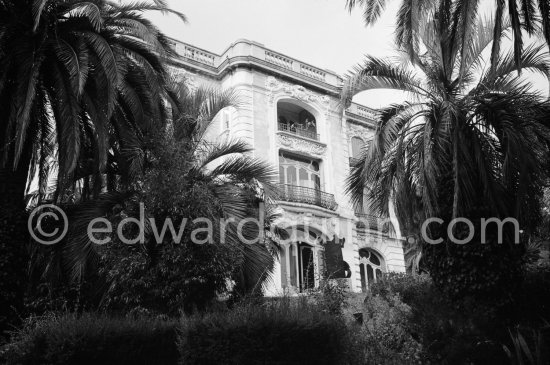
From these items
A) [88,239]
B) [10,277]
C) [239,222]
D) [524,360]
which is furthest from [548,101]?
[10,277]

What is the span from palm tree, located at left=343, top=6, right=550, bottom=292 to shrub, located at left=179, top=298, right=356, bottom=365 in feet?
11.7

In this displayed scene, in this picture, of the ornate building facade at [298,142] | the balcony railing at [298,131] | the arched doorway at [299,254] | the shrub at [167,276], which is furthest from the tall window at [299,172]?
the shrub at [167,276]

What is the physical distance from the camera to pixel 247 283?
41.5 feet

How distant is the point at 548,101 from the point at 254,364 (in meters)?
7.85

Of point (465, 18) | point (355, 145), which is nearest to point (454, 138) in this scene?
point (465, 18)

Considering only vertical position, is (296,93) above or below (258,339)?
above

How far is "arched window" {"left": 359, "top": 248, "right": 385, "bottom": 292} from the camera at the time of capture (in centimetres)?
2644

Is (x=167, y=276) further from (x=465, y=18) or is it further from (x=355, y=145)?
(x=355, y=145)

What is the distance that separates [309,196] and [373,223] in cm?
512

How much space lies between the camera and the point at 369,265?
2678 cm

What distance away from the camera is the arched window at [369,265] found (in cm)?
2644

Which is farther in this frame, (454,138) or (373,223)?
(373,223)

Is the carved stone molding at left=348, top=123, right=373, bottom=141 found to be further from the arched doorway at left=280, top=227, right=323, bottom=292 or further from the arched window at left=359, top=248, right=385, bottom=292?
the arched doorway at left=280, top=227, right=323, bottom=292

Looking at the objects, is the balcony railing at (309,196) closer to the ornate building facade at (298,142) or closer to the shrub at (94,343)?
the ornate building facade at (298,142)
